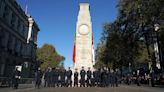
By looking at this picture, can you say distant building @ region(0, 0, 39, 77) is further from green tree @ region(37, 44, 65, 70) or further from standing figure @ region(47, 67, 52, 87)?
green tree @ region(37, 44, 65, 70)

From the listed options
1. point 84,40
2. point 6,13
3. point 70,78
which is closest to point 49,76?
point 70,78

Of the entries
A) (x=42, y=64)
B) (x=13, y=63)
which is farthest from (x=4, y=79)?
(x=42, y=64)

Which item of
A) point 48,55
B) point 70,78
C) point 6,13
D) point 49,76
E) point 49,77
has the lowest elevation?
point 70,78

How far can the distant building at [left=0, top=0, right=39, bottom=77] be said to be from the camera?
123 ft

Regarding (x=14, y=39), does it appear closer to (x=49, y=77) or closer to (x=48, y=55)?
(x=49, y=77)

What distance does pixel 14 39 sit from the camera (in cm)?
4381

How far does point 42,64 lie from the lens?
67.8m

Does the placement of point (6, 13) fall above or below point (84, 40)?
above

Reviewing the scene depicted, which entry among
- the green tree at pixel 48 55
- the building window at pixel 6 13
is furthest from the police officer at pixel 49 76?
the green tree at pixel 48 55

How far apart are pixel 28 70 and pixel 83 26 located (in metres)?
21.5

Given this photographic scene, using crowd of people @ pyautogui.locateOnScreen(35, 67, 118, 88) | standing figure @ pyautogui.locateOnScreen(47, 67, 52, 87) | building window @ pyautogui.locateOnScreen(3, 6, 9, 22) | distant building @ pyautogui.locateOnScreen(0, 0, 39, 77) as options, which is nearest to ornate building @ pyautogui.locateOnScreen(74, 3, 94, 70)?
distant building @ pyautogui.locateOnScreen(0, 0, 39, 77)

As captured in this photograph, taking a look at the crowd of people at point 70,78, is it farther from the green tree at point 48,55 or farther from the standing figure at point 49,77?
the green tree at point 48,55

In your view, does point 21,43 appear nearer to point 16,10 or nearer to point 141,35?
point 16,10

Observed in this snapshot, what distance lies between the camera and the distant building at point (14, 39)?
123ft
